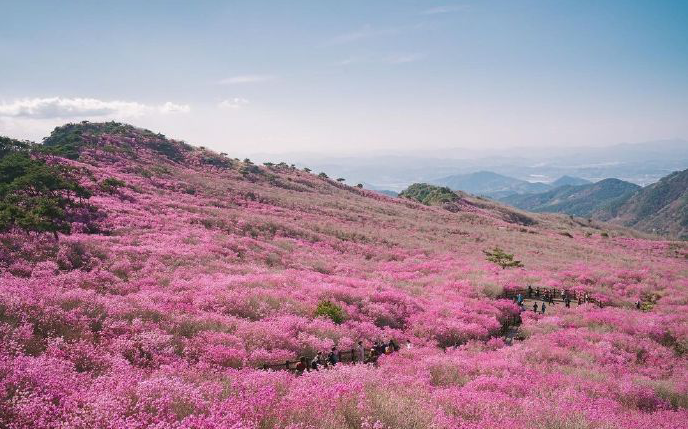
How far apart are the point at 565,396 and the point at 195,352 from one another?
1014cm

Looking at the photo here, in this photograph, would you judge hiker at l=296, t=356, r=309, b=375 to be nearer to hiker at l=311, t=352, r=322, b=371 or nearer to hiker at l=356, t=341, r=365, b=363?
hiker at l=311, t=352, r=322, b=371

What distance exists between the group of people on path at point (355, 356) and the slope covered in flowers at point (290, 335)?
537mm

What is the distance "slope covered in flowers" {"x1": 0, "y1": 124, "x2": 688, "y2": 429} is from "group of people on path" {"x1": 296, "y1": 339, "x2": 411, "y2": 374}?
537 mm

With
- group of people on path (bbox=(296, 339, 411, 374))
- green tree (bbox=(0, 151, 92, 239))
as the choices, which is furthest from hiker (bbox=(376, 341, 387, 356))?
green tree (bbox=(0, 151, 92, 239))

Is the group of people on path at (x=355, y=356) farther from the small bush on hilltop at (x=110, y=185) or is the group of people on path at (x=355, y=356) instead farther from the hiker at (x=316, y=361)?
the small bush on hilltop at (x=110, y=185)

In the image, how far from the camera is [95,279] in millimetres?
15859

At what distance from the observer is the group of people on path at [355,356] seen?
11244 millimetres

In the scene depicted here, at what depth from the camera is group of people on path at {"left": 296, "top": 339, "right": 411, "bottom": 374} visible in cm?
1124

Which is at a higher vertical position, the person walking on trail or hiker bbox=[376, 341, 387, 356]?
the person walking on trail

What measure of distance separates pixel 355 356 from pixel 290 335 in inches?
95.5

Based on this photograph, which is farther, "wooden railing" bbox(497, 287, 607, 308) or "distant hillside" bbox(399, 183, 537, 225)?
"distant hillside" bbox(399, 183, 537, 225)

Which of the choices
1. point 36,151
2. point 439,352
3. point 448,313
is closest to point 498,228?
point 448,313

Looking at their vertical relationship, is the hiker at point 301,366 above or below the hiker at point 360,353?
above

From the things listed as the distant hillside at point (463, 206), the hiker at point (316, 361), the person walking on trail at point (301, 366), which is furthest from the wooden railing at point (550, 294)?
the distant hillside at point (463, 206)
